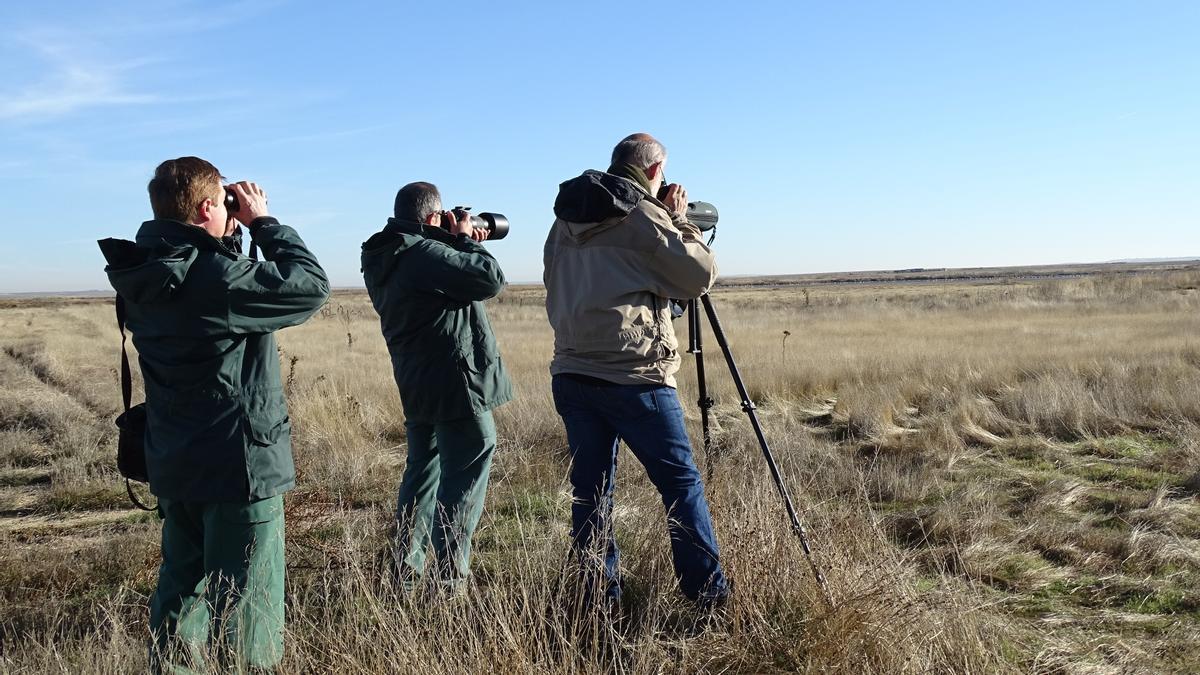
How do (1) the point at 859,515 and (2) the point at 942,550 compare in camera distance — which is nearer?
(1) the point at 859,515

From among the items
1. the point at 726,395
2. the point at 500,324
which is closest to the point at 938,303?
the point at 500,324

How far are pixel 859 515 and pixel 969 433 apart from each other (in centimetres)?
401

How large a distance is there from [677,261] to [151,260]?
1.56 metres

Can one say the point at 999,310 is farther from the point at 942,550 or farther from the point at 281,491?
the point at 281,491

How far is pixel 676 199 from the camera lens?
10.5 feet

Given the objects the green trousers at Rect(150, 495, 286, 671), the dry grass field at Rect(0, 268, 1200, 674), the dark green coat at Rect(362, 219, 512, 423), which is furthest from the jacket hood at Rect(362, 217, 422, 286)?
the green trousers at Rect(150, 495, 286, 671)

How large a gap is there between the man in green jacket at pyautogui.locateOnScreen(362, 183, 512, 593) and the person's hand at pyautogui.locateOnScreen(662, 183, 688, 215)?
0.84 meters

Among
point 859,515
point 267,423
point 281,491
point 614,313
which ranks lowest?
point 859,515

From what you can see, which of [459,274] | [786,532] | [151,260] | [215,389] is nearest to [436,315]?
[459,274]

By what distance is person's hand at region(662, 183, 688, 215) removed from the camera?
3195mm

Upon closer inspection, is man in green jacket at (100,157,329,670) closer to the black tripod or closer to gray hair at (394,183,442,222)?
gray hair at (394,183,442,222)

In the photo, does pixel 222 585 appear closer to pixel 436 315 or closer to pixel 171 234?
pixel 171 234

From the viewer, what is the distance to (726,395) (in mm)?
9336

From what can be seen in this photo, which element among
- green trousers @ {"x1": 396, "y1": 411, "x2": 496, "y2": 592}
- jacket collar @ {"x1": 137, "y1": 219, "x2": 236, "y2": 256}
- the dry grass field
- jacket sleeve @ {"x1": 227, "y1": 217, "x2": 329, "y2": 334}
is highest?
jacket collar @ {"x1": 137, "y1": 219, "x2": 236, "y2": 256}
